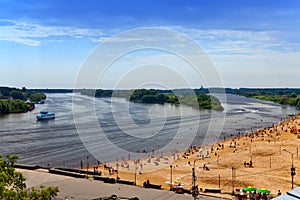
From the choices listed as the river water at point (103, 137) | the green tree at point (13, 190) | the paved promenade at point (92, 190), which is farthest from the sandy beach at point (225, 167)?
the green tree at point (13, 190)

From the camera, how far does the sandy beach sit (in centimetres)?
2715

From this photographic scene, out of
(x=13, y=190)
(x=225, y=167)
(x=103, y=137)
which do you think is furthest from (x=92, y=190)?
(x=103, y=137)

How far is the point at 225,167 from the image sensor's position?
3366 cm

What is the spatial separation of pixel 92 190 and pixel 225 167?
657 inches

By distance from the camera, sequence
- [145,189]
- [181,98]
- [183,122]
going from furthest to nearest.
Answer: [181,98] → [183,122] → [145,189]

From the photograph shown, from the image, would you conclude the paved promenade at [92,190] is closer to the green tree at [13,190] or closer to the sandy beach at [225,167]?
the sandy beach at [225,167]

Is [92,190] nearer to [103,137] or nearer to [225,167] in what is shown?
[225,167]

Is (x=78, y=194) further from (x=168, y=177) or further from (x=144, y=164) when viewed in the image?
(x=144, y=164)

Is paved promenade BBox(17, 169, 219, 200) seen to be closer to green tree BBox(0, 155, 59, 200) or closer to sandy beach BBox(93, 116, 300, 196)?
sandy beach BBox(93, 116, 300, 196)

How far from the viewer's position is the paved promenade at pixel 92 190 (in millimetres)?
19719

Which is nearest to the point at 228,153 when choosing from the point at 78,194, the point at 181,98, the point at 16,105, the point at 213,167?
the point at 213,167

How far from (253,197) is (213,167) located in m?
12.4

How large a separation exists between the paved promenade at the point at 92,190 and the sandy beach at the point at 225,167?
15.6 feet

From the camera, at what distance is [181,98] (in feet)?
429
